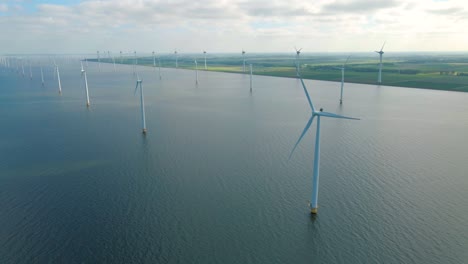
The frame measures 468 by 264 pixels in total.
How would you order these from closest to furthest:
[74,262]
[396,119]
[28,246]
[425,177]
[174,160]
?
[74,262], [28,246], [425,177], [174,160], [396,119]

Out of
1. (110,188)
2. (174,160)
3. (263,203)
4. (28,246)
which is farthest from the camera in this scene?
(174,160)

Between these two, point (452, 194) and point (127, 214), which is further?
point (452, 194)

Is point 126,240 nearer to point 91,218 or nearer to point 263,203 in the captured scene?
point 91,218

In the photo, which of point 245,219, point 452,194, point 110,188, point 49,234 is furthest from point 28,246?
point 452,194

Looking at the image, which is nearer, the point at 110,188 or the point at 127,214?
the point at 127,214

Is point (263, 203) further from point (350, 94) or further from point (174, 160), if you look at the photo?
point (350, 94)

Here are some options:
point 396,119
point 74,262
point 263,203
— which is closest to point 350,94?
point 396,119
